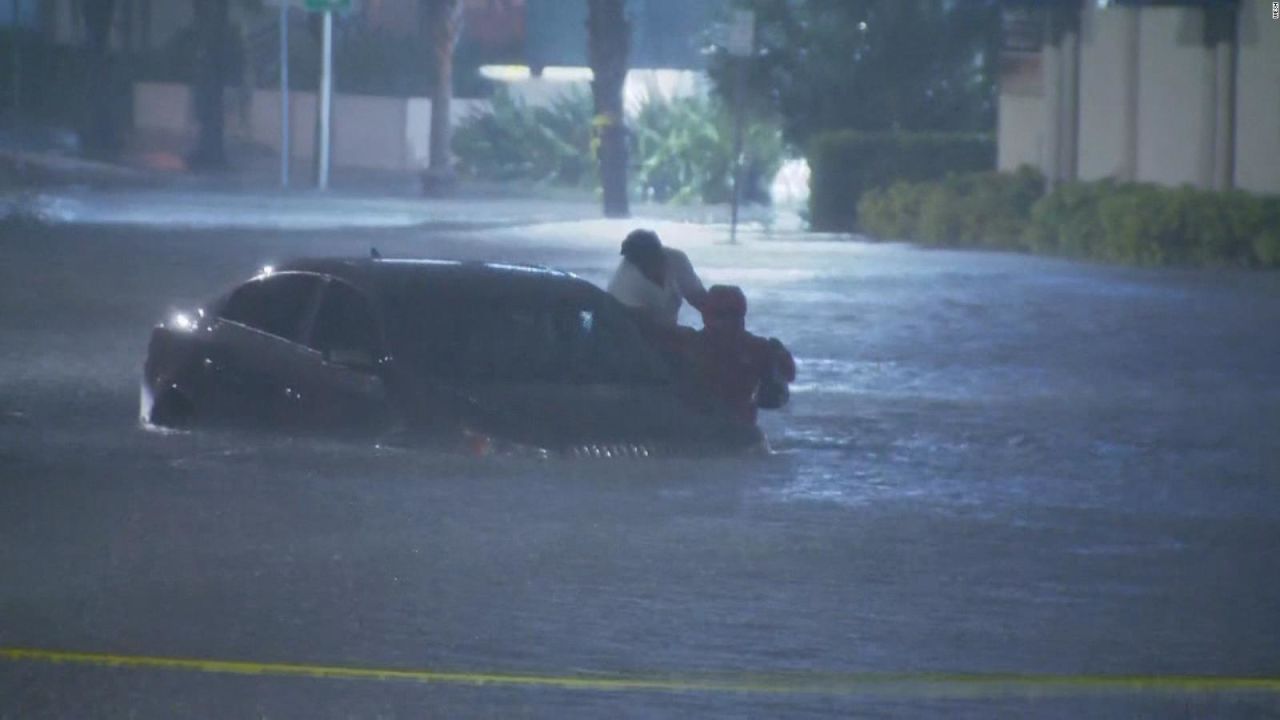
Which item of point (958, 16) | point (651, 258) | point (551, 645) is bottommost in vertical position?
point (551, 645)

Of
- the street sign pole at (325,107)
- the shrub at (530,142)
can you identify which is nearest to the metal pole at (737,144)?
the street sign pole at (325,107)

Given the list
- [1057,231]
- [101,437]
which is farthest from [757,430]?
[1057,231]

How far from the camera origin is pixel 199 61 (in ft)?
209

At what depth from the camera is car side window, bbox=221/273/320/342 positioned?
1445 cm

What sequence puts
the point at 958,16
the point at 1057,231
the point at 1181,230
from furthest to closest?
the point at 958,16
the point at 1057,231
the point at 1181,230

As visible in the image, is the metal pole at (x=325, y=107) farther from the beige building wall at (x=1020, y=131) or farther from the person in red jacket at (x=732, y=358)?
the person in red jacket at (x=732, y=358)

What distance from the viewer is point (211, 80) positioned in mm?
62812

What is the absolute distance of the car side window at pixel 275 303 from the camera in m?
14.5

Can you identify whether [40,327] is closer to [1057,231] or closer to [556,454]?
[556,454]

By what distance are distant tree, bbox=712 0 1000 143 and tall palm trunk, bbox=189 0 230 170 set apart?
21.2 meters

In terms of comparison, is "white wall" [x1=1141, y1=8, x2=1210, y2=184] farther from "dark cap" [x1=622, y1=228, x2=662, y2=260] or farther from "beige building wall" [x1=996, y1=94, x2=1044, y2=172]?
"dark cap" [x1=622, y1=228, x2=662, y2=260]

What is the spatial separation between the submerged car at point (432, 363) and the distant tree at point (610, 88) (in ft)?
110

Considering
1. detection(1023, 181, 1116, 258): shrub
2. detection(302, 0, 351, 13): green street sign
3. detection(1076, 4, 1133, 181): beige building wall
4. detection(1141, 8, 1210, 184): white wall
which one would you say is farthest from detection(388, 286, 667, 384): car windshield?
detection(302, 0, 351, 13): green street sign

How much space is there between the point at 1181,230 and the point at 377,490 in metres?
19.0
